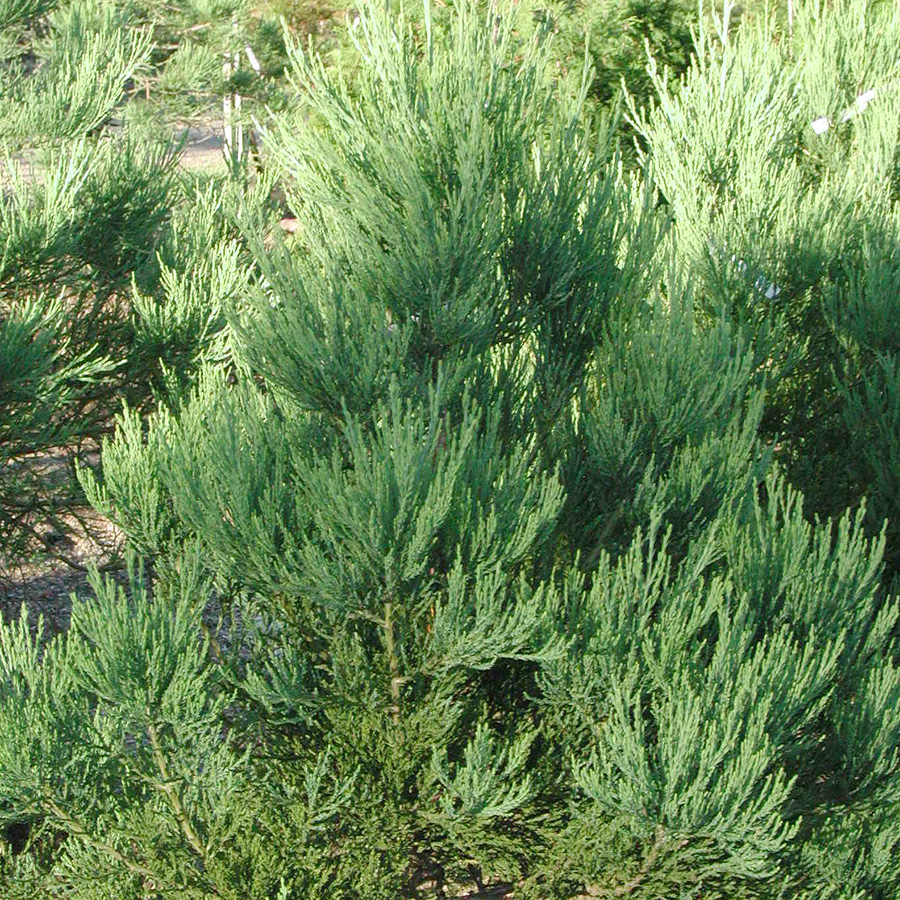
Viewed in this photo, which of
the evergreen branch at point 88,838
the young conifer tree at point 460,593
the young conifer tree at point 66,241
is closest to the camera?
the young conifer tree at point 460,593

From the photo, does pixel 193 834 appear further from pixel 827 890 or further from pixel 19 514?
pixel 19 514

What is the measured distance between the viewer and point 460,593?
3035 millimetres

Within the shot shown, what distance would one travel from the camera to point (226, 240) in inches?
223

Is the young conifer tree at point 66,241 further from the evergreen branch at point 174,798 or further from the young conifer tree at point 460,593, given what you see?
the evergreen branch at point 174,798

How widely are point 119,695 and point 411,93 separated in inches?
83.2

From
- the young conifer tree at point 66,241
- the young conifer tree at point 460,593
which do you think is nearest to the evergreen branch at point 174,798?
the young conifer tree at point 460,593

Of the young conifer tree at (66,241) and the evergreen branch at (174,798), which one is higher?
the young conifer tree at (66,241)

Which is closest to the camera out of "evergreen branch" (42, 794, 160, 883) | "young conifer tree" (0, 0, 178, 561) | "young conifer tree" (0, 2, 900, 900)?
"young conifer tree" (0, 2, 900, 900)

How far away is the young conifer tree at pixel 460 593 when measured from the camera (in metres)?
3.00

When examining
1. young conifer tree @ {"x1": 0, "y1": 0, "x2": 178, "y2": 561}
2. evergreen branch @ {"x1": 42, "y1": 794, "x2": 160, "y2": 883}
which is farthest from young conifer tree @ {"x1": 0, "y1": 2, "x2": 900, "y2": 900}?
young conifer tree @ {"x1": 0, "y1": 0, "x2": 178, "y2": 561}

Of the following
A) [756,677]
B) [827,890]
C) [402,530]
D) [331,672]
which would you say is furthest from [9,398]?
[827,890]

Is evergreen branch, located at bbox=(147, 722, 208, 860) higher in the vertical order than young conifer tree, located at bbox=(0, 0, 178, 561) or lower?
lower

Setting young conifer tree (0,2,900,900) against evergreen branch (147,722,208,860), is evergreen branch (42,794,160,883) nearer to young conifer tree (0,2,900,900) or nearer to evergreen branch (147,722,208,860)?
young conifer tree (0,2,900,900)

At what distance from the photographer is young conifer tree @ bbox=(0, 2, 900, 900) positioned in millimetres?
3004
